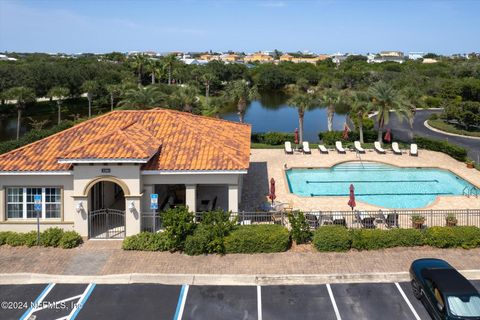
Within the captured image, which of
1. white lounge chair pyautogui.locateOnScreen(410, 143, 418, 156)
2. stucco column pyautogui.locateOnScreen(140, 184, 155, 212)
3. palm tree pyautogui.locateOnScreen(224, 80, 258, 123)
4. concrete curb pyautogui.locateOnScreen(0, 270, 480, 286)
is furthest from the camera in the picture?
palm tree pyautogui.locateOnScreen(224, 80, 258, 123)

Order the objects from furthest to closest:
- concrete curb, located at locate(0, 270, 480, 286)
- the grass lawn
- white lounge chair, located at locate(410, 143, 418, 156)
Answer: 1. the grass lawn
2. white lounge chair, located at locate(410, 143, 418, 156)
3. concrete curb, located at locate(0, 270, 480, 286)

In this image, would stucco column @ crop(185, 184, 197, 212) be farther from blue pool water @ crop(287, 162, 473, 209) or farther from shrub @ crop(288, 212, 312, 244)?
blue pool water @ crop(287, 162, 473, 209)

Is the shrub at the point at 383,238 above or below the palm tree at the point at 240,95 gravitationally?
below

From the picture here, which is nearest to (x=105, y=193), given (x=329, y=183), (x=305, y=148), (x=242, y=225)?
(x=242, y=225)

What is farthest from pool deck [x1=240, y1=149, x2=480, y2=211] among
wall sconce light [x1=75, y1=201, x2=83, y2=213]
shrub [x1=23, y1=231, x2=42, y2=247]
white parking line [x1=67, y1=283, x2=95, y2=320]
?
white parking line [x1=67, y1=283, x2=95, y2=320]

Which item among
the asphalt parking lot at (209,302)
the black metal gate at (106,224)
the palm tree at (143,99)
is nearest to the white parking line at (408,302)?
the asphalt parking lot at (209,302)

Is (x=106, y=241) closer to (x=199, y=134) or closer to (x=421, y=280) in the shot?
(x=199, y=134)

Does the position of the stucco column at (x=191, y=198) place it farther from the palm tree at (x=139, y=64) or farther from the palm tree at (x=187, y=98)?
the palm tree at (x=139, y=64)
